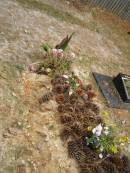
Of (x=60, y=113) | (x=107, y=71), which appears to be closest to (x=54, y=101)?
(x=60, y=113)

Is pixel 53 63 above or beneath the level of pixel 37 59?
above

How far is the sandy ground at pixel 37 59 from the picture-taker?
15.9ft

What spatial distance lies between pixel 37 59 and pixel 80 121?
1.58 meters

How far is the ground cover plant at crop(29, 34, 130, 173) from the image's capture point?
524cm

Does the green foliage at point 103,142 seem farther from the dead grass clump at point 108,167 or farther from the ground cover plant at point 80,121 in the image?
the dead grass clump at point 108,167

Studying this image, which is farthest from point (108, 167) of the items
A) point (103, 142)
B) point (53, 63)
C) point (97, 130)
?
point (53, 63)

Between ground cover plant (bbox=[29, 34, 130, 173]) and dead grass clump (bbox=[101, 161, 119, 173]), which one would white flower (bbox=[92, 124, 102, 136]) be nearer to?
ground cover plant (bbox=[29, 34, 130, 173])

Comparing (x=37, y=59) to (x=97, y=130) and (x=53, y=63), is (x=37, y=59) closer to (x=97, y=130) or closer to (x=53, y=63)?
(x=53, y=63)

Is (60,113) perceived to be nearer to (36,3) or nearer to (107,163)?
(107,163)

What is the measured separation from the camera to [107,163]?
5.27 metres

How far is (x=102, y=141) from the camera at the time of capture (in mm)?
5289

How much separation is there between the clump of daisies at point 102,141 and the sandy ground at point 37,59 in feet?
1.52

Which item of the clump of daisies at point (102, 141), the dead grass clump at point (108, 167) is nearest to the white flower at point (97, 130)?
the clump of daisies at point (102, 141)

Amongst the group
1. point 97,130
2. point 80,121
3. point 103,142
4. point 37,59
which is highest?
point 97,130
